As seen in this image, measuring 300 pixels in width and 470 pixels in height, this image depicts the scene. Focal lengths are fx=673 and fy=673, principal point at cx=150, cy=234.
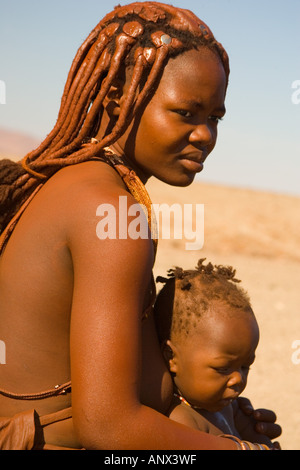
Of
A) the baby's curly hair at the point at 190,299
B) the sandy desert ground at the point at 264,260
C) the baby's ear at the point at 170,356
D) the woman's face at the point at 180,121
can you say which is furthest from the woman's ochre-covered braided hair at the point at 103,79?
the sandy desert ground at the point at 264,260

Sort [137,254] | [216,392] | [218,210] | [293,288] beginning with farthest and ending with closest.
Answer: [218,210]
[293,288]
[216,392]
[137,254]

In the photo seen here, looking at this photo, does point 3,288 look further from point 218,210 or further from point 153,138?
point 218,210

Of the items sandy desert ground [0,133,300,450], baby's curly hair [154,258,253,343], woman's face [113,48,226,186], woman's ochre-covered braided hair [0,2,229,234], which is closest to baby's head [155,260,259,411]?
baby's curly hair [154,258,253,343]

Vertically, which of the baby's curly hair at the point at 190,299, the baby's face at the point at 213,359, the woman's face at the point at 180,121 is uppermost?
the woman's face at the point at 180,121

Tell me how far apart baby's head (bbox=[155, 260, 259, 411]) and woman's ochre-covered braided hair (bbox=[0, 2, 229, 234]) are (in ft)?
2.65

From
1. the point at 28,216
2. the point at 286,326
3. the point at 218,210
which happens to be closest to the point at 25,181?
the point at 28,216

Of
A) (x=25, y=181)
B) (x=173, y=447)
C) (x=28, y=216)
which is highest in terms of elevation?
(x=25, y=181)

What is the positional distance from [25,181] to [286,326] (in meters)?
8.36

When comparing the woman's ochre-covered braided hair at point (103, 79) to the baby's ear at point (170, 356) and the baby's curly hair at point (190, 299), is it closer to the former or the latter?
the baby's curly hair at point (190, 299)

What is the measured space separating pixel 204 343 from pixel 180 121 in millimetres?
990

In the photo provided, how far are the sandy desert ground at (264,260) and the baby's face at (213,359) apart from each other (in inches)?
137

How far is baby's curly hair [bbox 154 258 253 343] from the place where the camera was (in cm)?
301

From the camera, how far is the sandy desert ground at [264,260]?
778cm

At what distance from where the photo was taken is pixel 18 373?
98.1 inches
